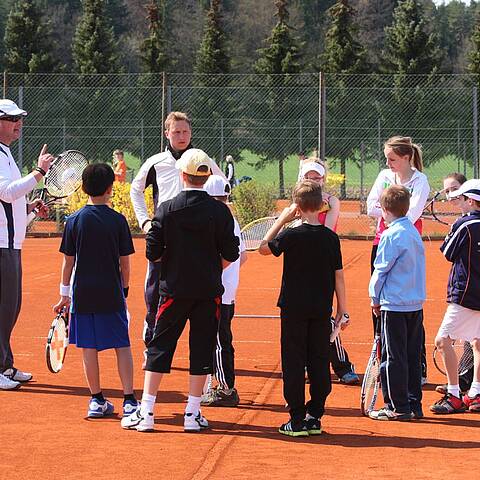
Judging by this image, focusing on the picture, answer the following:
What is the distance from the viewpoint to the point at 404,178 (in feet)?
26.6

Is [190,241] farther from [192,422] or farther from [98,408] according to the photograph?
[98,408]

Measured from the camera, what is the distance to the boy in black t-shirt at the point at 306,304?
261 inches

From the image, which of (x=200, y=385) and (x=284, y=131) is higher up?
(x=284, y=131)

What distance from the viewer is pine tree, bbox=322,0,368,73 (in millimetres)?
37062

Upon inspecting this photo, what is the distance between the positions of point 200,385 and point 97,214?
1.22 m

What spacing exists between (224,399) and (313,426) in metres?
1.02

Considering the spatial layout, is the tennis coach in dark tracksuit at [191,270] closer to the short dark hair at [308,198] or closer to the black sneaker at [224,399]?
the short dark hair at [308,198]

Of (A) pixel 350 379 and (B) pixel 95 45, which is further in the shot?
(B) pixel 95 45

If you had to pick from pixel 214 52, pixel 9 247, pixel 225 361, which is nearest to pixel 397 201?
pixel 225 361

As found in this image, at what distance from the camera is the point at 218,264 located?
21.7 ft

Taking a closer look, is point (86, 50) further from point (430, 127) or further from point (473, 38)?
point (430, 127)

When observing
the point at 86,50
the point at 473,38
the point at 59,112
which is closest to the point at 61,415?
the point at 59,112

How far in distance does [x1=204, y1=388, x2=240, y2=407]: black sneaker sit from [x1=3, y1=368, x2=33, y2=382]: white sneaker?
150cm

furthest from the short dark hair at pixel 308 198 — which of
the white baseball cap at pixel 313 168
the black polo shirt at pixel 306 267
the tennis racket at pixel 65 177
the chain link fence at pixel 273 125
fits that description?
the chain link fence at pixel 273 125
